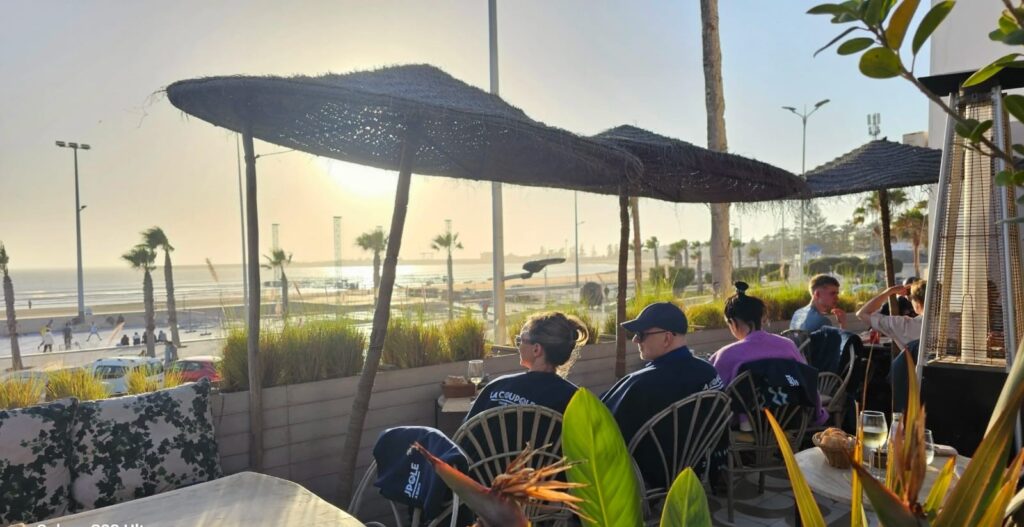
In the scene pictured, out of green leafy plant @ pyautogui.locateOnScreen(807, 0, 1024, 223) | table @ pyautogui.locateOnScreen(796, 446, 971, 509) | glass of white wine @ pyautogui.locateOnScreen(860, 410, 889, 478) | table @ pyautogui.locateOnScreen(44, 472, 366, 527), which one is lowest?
table @ pyautogui.locateOnScreen(796, 446, 971, 509)

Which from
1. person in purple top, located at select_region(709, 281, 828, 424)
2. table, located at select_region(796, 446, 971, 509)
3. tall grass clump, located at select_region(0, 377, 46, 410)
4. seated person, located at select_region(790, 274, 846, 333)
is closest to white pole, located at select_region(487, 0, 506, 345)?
seated person, located at select_region(790, 274, 846, 333)

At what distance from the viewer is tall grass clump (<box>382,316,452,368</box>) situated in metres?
4.07

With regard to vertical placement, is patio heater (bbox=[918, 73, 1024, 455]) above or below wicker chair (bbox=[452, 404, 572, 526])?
above

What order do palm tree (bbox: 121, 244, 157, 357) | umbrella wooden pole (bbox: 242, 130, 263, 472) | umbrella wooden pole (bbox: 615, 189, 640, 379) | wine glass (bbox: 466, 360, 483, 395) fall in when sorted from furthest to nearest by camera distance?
palm tree (bbox: 121, 244, 157, 357)
umbrella wooden pole (bbox: 615, 189, 640, 379)
wine glass (bbox: 466, 360, 483, 395)
umbrella wooden pole (bbox: 242, 130, 263, 472)

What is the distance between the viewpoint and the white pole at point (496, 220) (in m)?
7.03

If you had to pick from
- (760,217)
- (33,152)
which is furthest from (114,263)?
(760,217)

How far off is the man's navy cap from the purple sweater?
2.36ft

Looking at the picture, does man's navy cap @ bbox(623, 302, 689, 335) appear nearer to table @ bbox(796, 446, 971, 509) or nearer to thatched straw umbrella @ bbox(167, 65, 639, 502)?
table @ bbox(796, 446, 971, 509)

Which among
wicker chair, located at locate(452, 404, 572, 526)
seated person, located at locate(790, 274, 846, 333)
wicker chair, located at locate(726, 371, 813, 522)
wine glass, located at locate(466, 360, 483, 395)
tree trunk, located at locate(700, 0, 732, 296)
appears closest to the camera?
wicker chair, located at locate(452, 404, 572, 526)

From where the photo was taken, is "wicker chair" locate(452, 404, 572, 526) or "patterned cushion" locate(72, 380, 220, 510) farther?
"patterned cushion" locate(72, 380, 220, 510)

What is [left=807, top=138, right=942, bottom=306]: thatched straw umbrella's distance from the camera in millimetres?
5785

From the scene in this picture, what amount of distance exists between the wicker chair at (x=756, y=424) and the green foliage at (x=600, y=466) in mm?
2921

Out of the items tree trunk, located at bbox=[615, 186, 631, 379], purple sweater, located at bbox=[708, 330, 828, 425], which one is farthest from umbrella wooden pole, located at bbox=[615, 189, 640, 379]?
purple sweater, located at bbox=[708, 330, 828, 425]

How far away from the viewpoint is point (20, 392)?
9.97 ft
